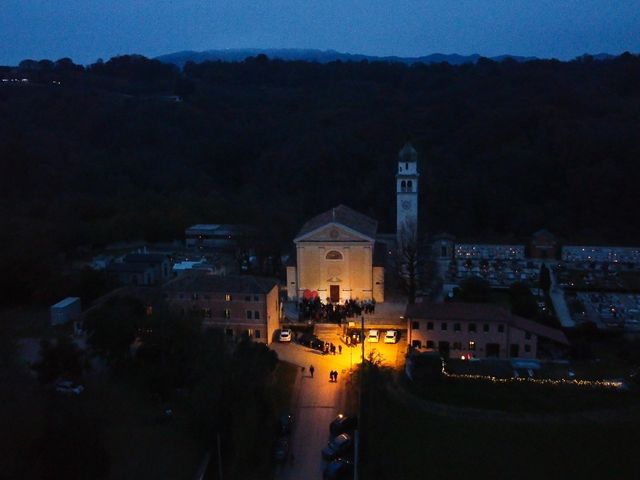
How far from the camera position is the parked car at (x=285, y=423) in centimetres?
1577

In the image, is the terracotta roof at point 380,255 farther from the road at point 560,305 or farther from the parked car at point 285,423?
the parked car at point 285,423

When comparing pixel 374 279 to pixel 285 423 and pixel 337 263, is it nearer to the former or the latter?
pixel 337 263

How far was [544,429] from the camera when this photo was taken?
16.0 m

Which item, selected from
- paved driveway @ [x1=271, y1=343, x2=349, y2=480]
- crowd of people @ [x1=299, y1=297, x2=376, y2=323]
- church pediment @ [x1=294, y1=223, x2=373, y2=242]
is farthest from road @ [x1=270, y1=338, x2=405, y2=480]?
church pediment @ [x1=294, y1=223, x2=373, y2=242]

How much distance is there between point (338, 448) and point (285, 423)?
172 cm

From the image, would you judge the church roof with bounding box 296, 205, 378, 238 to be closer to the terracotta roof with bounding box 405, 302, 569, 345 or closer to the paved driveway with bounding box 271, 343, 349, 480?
the terracotta roof with bounding box 405, 302, 569, 345

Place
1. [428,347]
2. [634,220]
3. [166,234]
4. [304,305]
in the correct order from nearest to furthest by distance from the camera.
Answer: [428,347], [304,305], [166,234], [634,220]

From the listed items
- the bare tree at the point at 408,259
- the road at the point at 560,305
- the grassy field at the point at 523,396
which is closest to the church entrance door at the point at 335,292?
the bare tree at the point at 408,259

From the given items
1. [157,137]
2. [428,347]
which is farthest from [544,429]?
[157,137]

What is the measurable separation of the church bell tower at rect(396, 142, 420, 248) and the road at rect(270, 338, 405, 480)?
283 inches

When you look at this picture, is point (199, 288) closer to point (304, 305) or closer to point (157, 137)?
point (304, 305)

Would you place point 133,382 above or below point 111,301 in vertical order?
below

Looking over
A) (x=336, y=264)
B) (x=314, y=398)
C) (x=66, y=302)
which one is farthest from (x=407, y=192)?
(x=66, y=302)

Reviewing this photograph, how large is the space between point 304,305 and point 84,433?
38.8 feet
